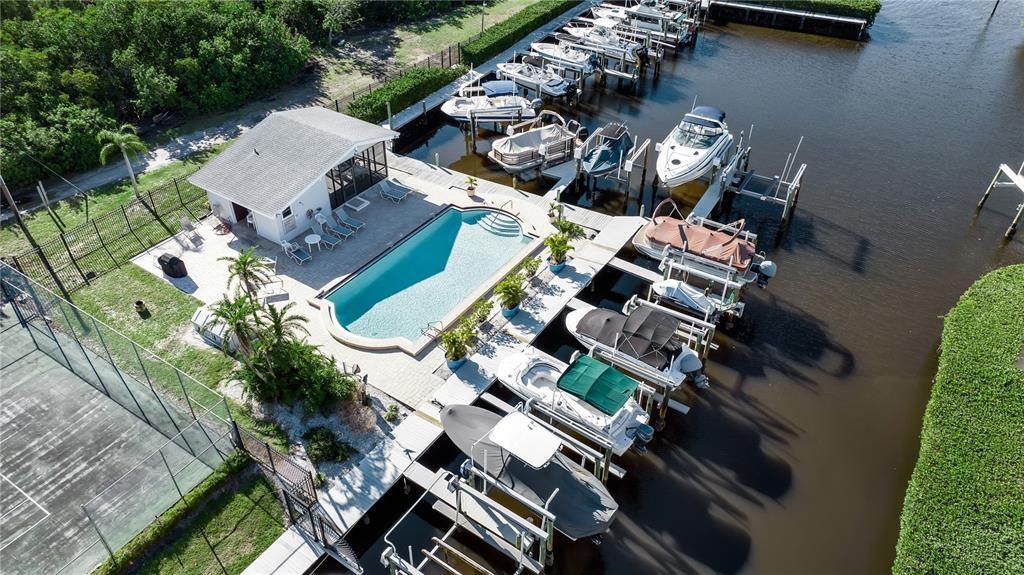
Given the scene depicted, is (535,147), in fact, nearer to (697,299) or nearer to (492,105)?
(492,105)

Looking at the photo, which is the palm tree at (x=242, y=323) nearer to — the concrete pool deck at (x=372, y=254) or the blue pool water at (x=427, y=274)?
the concrete pool deck at (x=372, y=254)

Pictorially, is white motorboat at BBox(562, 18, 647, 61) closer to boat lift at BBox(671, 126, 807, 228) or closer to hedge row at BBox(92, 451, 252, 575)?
boat lift at BBox(671, 126, 807, 228)

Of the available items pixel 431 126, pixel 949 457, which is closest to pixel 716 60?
pixel 431 126

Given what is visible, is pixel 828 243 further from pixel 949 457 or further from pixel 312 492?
pixel 312 492

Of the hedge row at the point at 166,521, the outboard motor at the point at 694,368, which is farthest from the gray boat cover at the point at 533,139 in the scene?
the hedge row at the point at 166,521

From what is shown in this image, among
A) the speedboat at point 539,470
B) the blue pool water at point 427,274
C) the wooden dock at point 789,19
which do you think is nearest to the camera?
the speedboat at point 539,470

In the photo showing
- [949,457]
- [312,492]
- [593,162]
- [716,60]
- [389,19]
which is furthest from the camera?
[389,19]

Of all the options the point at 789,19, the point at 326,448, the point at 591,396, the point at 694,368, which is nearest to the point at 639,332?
the point at 694,368
